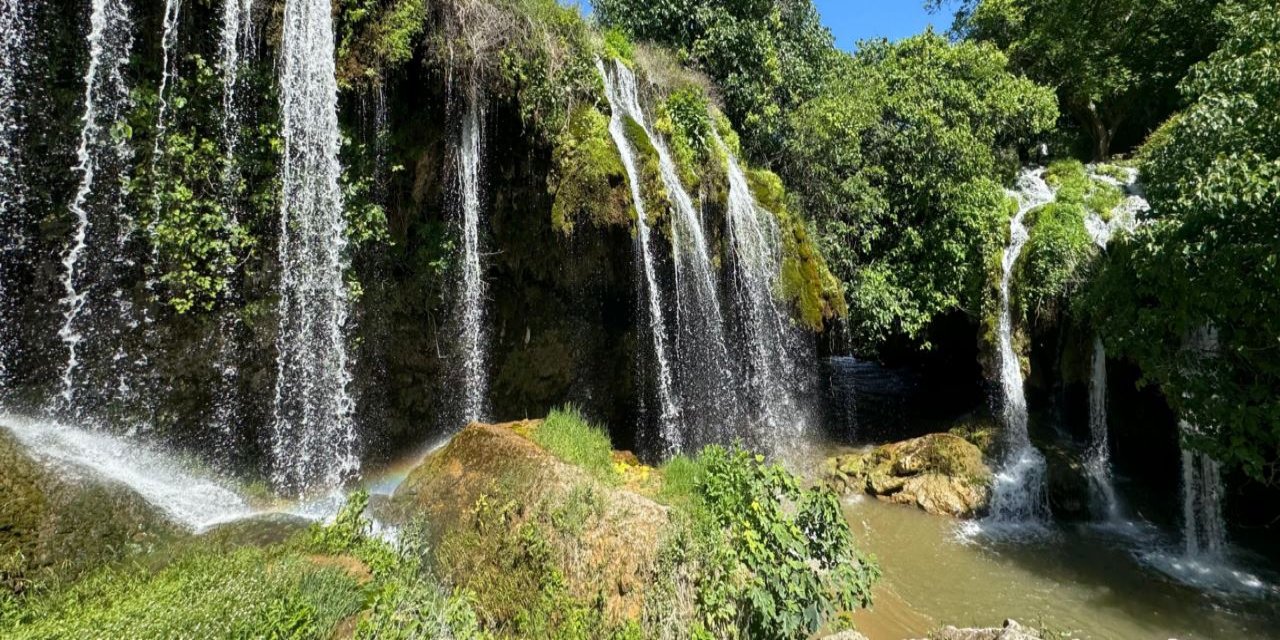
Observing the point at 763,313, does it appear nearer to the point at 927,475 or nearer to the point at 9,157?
the point at 927,475

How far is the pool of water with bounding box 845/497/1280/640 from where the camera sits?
257 inches

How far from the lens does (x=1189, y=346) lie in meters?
8.20

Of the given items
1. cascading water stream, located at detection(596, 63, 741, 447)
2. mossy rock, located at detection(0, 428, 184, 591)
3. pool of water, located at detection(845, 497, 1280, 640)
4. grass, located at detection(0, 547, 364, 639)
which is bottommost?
A: pool of water, located at detection(845, 497, 1280, 640)

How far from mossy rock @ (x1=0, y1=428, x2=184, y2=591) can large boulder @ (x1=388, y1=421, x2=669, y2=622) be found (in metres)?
1.93

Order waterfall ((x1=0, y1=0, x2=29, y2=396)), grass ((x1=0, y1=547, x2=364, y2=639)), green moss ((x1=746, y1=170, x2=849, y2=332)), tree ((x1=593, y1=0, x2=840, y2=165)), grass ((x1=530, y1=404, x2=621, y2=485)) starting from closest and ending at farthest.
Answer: grass ((x1=0, y1=547, x2=364, y2=639)) < grass ((x1=530, y1=404, x2=621, y2=485)) < waterfall ((x1=0, y1=0, x2=29, y2=396)) < green moss ((x1=746, y1=170, x2=849, y2=332)) < tree ((x1=593, y1=0, x2=840, y2=165))

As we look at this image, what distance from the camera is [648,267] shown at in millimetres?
9055

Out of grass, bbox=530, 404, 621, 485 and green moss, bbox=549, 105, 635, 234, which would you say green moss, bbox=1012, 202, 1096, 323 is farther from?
grass, bbox=530, 404, 621, 485

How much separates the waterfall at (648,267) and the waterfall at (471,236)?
79.1 inches

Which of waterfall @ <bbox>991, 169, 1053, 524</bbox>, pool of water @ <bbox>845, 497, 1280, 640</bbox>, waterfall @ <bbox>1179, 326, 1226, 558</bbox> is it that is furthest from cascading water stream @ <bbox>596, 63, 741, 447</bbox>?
waterfall @ <bbox>1179, 326, 1226, 558</bbox>

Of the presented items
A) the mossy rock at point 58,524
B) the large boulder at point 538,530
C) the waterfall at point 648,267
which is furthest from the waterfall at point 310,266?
the waterfall at point 648,267

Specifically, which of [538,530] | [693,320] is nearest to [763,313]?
[693,320]

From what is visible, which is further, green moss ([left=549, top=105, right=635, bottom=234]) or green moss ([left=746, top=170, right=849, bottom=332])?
green moss ([left=746, top=170, right=849, bottom=332])

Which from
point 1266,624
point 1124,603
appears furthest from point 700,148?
point 1266,624

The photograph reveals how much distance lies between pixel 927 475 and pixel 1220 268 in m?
5.19
